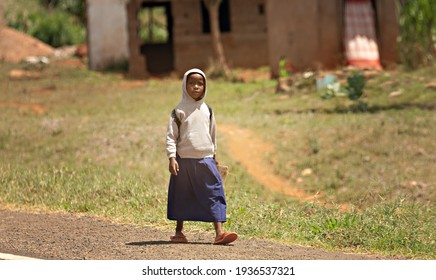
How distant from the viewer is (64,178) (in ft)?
38.5

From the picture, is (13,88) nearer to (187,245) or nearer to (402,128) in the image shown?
(402,128)

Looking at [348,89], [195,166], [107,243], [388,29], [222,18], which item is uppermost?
[222,18]

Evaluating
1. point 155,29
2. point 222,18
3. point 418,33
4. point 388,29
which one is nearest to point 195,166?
point 418,33

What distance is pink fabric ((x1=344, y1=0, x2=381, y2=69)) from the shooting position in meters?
25.5

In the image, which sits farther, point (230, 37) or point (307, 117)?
point (230, 37)

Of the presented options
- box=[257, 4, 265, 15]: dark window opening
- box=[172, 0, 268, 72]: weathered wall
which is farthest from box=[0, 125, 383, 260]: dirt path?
box=[257, 4, 265, 15]: dark window opening

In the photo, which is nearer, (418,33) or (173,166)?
(173,166)

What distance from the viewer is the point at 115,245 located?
797 centimetres

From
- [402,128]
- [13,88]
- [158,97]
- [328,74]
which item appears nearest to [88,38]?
[13,88]

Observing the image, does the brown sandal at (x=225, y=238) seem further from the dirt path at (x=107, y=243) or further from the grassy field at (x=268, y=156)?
the grassy field at (x=268, y=156)

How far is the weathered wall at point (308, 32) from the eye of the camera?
25953 millimetres

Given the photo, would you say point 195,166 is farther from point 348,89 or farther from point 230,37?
point 230,37

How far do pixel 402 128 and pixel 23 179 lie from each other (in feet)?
24.0

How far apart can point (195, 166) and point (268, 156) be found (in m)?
8.33
